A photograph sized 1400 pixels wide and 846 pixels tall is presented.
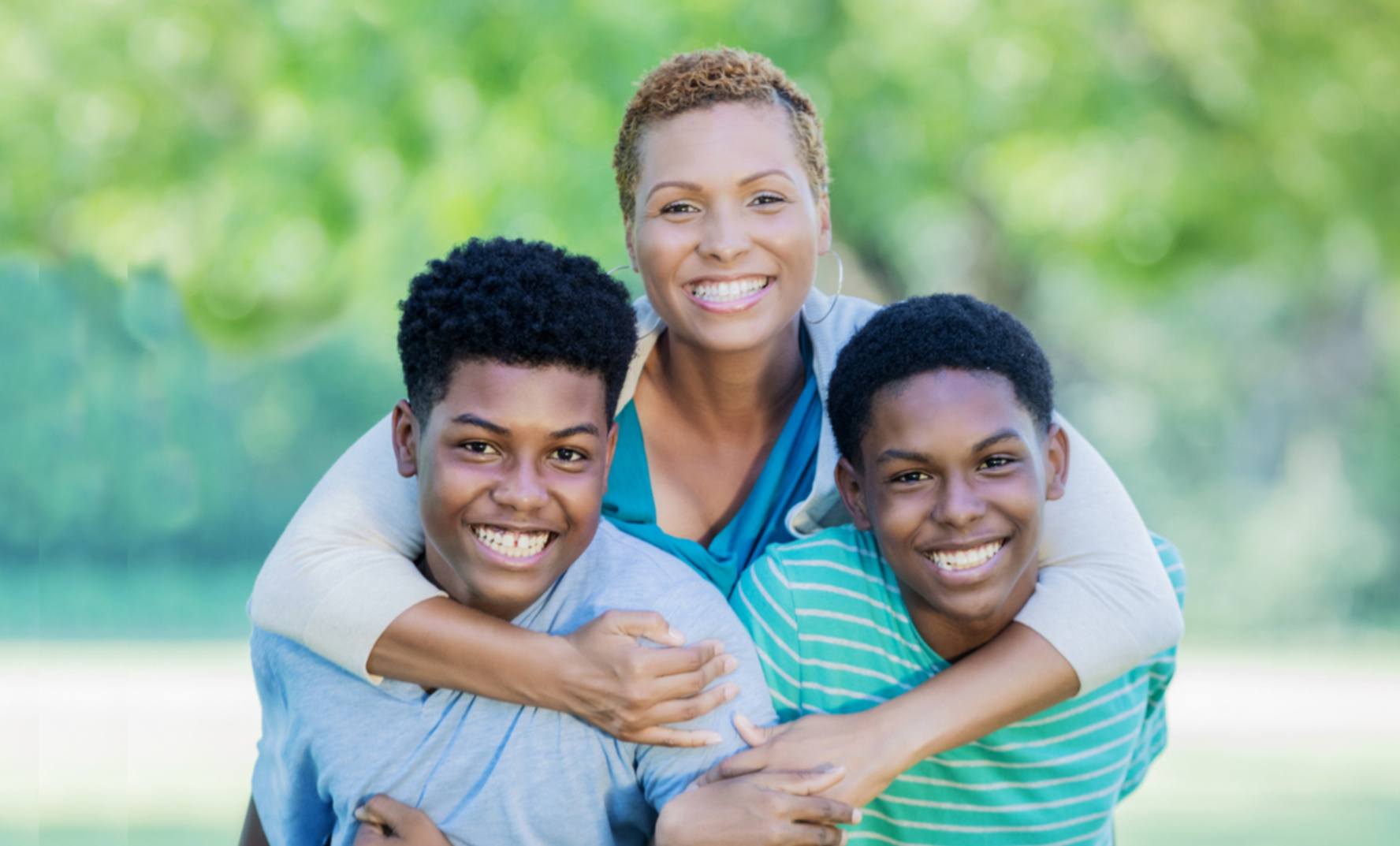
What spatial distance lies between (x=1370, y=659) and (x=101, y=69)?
11.0 metres

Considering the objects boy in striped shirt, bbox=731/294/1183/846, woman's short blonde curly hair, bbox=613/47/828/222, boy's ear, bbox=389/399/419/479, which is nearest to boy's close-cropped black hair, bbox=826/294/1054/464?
boy in striped shirt, bbox=731/294/1183/846

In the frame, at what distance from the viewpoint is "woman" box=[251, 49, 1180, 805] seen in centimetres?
290

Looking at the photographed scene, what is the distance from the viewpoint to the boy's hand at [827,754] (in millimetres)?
2842

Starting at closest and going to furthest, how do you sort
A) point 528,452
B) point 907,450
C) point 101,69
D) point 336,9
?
point 528,452 < point 907,450 < point 336,9 < point 101,69

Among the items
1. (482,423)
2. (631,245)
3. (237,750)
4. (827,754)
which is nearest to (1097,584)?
(827,754)

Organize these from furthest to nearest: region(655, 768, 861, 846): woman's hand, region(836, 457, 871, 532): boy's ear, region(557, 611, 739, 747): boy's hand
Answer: region(836, 457, 871, 532): boy's ear, region(557, 611, 739, 747): boy's hand, region(655, 768, 861, 846): woman's hand

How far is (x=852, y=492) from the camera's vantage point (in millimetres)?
3346

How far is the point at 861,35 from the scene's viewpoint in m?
9.64

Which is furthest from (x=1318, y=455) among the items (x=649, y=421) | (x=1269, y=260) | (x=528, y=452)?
(x=528, y=452)

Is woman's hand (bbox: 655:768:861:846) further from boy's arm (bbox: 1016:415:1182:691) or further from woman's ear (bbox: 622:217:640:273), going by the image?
woman's ear (bbox: 622:217:640:273)

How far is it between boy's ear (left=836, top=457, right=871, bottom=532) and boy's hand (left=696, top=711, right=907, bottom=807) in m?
0.50

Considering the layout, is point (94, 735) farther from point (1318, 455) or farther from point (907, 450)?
point (1318, 455)

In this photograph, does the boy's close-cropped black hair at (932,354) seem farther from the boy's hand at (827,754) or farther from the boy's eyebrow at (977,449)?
the boy's hand at (827,754)

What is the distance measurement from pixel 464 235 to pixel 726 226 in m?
6.05
